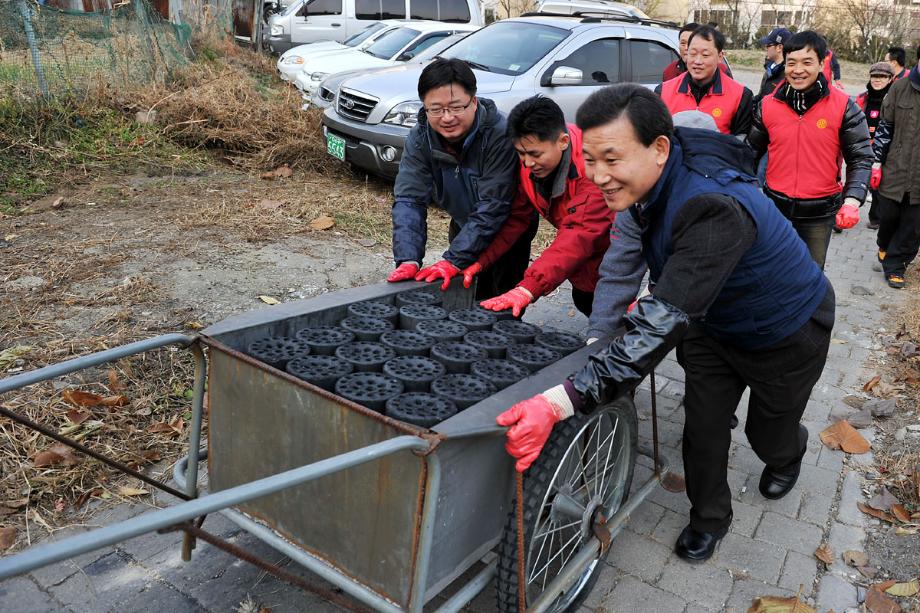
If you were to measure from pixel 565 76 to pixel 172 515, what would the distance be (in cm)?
660

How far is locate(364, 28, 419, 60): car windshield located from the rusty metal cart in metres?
8.12

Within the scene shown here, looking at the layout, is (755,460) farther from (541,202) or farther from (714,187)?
(714,187)

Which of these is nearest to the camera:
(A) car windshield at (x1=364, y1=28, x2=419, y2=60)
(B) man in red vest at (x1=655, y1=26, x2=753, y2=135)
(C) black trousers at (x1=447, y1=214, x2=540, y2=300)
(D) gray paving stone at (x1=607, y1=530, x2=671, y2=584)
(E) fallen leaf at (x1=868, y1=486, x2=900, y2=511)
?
(D) gray paving stone at (x1=607, y1=530, x2=671, y2=584)

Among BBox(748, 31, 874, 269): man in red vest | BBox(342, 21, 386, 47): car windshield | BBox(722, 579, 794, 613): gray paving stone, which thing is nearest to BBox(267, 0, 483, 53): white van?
BBox(342, 21, 386, 47): car windshield

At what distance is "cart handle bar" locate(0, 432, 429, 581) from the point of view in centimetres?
117

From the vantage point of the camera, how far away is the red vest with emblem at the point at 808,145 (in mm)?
4352

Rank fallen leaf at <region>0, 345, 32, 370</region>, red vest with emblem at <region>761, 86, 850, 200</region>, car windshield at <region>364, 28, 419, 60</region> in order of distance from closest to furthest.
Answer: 1. fallen leaf at <region>0, 345, 32, 370</region>
2. red vest with emblem at <region>761, 86, 850, 200</region>
3. car windshield at <region>364, 28, 419, 60</region>

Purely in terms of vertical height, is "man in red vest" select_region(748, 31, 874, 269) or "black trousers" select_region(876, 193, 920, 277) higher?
"man in red vest" select_region(748, 31, 874, 269)

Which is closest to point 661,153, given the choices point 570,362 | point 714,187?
point 714,187

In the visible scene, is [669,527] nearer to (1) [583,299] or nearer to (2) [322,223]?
(1) [583,299]

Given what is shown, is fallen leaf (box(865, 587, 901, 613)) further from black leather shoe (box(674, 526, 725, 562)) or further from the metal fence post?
the metal fence post

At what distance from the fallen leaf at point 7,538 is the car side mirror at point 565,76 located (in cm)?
602

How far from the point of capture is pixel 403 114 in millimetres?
7164

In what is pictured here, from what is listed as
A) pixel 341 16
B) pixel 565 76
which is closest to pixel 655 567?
pixel 565 76
